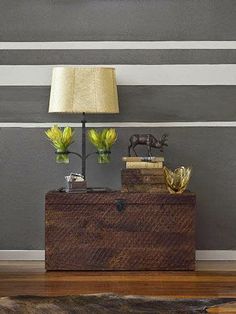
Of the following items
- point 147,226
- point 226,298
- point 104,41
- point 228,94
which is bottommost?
point 226,298

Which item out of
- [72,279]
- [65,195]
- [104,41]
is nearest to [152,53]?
[104,41]

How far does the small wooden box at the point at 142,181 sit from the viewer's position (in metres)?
4.96

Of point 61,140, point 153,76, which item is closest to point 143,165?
point 61,140

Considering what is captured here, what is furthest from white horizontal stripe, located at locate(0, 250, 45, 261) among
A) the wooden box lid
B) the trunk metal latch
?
the trunk metal latch

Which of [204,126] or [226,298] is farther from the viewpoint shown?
[204,126]

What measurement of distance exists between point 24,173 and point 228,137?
4.31 ft

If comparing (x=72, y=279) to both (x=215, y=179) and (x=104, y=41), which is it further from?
(x=104, y=41)

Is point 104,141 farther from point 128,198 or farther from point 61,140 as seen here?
point 128,198

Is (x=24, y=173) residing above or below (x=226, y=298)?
above

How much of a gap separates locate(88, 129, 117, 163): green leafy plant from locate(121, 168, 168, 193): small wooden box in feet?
0.59

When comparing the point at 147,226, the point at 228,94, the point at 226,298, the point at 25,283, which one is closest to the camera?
the point at 226,298

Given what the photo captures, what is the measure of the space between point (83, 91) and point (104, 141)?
1.23 ft

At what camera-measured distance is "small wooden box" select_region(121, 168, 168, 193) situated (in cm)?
496
